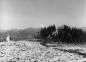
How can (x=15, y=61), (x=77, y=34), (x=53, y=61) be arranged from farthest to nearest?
(x=77, y=34) < (x=53, y=61) < (x=15, y=61)

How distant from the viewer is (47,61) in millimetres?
17781

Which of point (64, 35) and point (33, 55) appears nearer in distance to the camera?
point (33, 55)

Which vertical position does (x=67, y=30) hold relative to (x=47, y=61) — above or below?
above

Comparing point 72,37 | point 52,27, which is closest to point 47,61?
point 72,37

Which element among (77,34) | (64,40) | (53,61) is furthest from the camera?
(77,34)

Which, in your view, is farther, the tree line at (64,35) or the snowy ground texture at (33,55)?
the tree line at (64,35)

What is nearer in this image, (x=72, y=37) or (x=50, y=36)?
(x=72, y=37)

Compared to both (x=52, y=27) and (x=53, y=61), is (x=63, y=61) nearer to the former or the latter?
(x=53, y=61)

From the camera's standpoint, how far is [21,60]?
17.2m

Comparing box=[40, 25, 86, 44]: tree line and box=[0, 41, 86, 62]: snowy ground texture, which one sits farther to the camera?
box=[40, 25, 86, 44]: tree line

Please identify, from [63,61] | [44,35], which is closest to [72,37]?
[44,35]

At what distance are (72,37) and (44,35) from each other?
83.1 feet

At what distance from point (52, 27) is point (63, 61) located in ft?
285

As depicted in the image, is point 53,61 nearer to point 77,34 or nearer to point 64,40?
point 64,40
